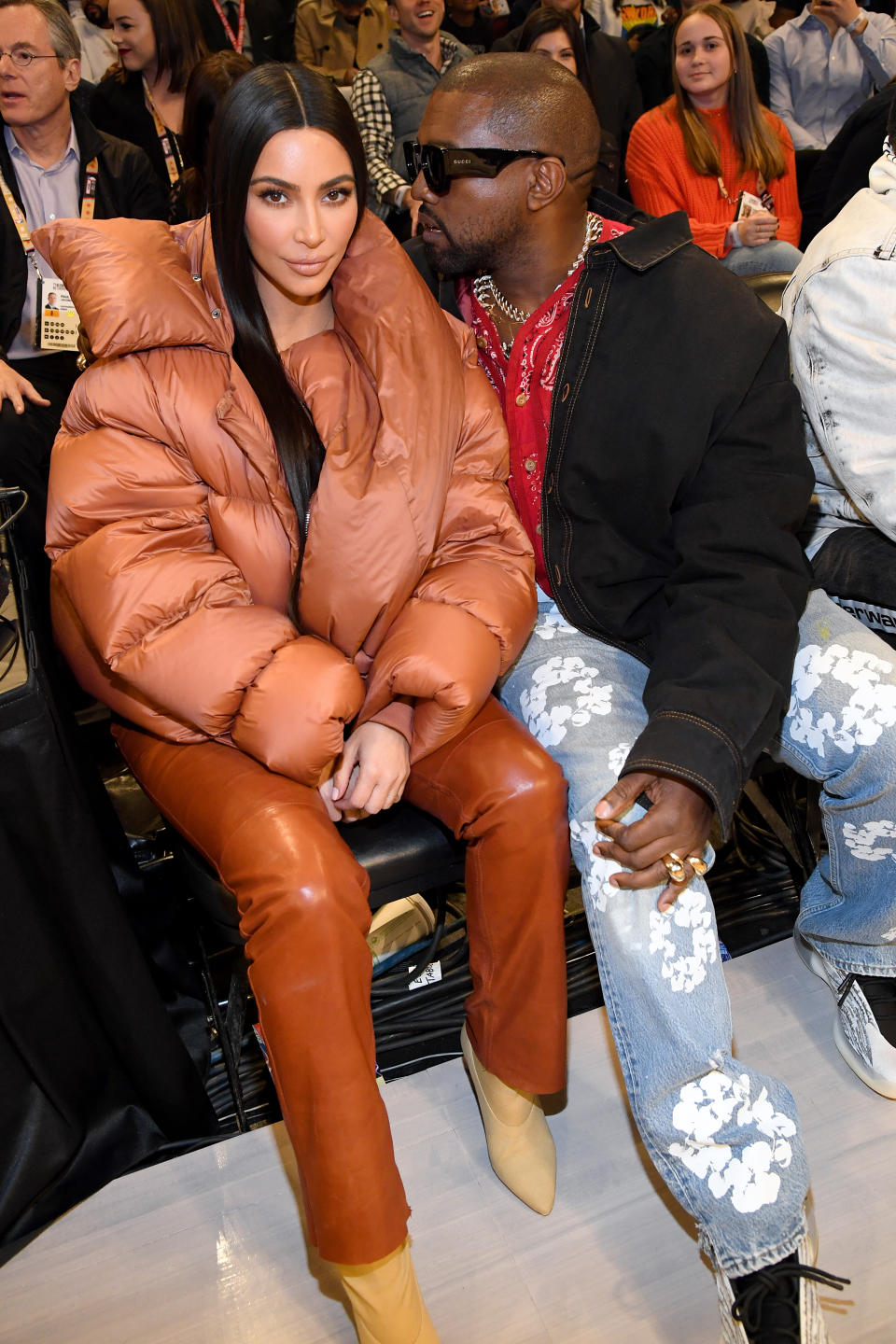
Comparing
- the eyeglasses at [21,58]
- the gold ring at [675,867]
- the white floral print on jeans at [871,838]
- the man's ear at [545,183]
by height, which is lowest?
the white floral print on jeans at [871,838]

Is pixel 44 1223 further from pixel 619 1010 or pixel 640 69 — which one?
pixel 640 69

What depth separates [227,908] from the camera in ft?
4.79

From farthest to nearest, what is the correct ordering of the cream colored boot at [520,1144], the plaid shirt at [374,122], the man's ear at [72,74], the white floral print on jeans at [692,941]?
the plaid shirt at [374,122], the man's ear at [72,74], the cream colored boot at [520,1144], the white floral print on jeans at [692,941]

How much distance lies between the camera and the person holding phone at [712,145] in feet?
10.7

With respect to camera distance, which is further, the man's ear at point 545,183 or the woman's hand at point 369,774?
the man's ear at point 545,183

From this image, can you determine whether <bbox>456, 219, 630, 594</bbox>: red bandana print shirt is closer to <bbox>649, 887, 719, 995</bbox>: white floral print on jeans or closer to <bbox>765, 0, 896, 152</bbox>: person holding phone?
<bbox>649, 887, 719, 995</bbox>: white floral print on jeans

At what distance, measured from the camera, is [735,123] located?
3336 mm

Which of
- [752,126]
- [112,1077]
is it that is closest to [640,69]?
[752,126]

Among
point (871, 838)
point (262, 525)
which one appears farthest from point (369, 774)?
point (871, 838)

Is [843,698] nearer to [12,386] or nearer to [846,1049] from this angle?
[846,1049]

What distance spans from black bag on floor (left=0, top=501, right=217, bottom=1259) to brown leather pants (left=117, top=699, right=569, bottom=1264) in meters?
0.15

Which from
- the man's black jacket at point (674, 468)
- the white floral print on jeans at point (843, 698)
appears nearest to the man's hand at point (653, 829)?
the man's black jacket at point (674, 468)

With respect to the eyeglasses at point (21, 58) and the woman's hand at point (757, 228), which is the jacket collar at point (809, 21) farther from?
the eyeglasses at point (21, 58)

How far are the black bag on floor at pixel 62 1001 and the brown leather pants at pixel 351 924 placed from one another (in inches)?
5.8
